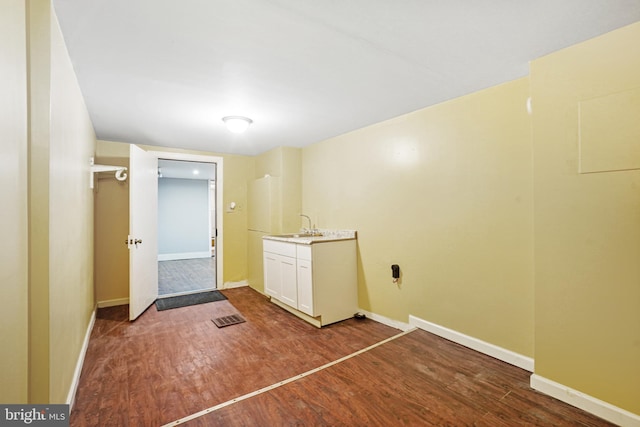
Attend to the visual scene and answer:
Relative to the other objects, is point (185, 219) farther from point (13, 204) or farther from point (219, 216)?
point (13, 204)

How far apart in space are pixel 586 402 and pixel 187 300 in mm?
4390

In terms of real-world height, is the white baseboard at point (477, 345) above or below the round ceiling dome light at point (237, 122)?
below

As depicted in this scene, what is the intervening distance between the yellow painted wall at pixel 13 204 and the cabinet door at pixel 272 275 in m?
2.71

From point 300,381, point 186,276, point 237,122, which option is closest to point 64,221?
point 237,122

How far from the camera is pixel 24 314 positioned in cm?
112

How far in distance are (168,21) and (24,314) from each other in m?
1.54

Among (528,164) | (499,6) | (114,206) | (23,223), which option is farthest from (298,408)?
(114,206)

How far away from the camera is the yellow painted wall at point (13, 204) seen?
3.04 feet

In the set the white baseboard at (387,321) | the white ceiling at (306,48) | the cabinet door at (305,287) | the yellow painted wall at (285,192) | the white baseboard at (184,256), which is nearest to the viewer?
the white ceiling at (306,48)

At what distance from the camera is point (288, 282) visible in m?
3.55

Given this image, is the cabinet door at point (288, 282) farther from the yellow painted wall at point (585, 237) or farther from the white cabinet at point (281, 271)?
the yellow painted wall at point (585, 237)

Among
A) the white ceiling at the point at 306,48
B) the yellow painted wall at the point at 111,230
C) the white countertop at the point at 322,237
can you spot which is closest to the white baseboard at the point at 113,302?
the yellow painted wall at the point at 111,230

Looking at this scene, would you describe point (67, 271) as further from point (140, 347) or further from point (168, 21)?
point (168, 21)

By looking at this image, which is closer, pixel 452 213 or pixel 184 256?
pixel 452 213
